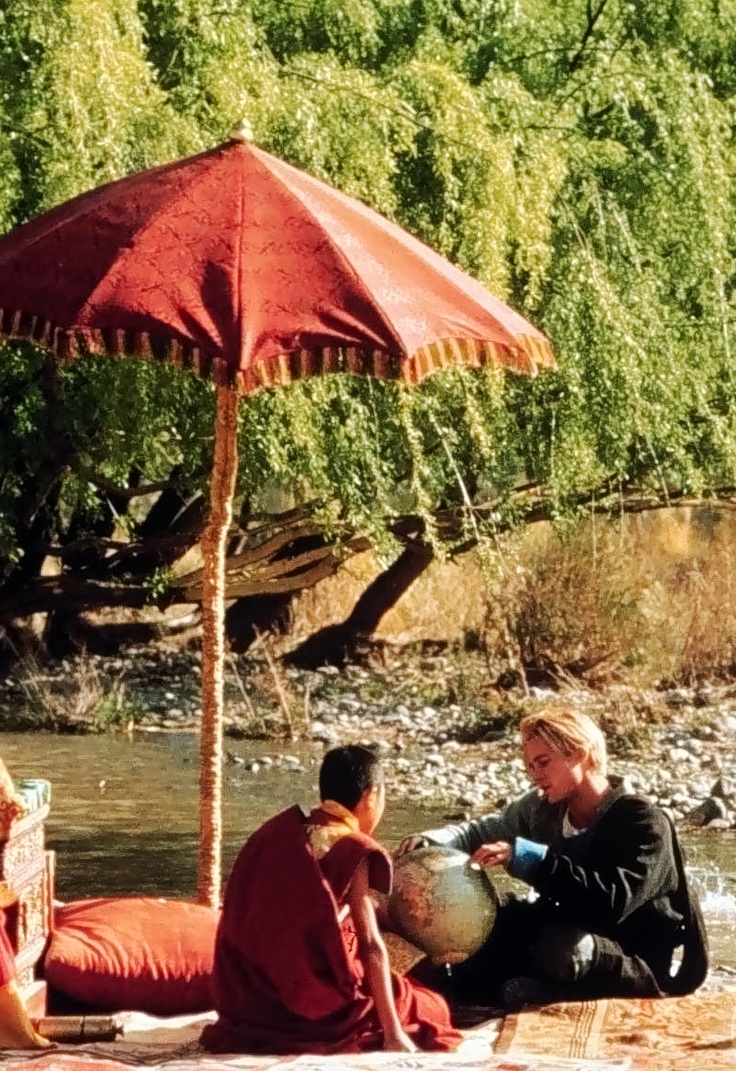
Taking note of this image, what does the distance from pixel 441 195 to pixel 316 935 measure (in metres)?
6.11

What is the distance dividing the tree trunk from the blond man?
40.5ft

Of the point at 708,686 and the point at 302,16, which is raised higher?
the point at 302,16

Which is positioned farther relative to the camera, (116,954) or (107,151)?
(107,151)

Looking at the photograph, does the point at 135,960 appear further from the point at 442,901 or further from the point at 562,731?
the point at 562,731

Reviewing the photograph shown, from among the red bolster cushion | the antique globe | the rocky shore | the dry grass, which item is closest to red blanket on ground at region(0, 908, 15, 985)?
the red bolster cushion

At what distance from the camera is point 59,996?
259 inches

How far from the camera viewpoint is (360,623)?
19.7 meters

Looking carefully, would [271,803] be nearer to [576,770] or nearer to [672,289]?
[672,289]

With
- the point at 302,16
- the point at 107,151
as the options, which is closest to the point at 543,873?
the point at 107,151

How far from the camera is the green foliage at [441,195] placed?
1058cm

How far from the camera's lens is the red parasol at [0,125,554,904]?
634 centimetres

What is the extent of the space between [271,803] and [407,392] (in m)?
3.39

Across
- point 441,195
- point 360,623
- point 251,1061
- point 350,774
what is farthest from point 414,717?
point 251,1061

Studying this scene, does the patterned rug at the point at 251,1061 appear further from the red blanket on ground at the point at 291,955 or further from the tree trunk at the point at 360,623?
the tree trunk at the point at 360,623
